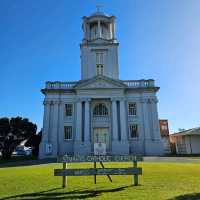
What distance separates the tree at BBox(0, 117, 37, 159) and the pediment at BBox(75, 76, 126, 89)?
1273cm

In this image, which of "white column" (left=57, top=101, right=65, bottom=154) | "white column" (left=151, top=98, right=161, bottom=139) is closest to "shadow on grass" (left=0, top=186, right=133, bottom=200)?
"white column" (left=57, top=101, right=65, bottom=154)

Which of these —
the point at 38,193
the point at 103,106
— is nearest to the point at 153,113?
the point at 103,106

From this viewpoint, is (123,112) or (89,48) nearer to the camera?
(123,112)

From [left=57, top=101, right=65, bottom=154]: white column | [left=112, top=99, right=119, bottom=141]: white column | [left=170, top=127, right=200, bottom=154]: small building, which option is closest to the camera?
[left=112, top=99, right=119, bottom=141]: white column

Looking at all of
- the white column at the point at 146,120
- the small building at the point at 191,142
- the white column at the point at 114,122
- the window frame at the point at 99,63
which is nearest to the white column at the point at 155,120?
the white column at the point at 146,120

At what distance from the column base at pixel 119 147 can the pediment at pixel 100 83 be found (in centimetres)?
739

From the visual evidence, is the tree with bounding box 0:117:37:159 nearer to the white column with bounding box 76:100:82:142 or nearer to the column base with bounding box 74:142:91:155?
the white column with bounding box 76:100:82:142

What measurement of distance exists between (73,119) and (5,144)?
12.8 metres

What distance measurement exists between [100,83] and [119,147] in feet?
28.9

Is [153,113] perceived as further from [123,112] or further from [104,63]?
[104,63]

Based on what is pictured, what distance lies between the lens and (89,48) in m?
36.3

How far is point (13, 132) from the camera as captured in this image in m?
38.1

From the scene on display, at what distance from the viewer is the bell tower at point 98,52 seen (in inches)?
1403

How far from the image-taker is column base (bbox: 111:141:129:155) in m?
29.8
